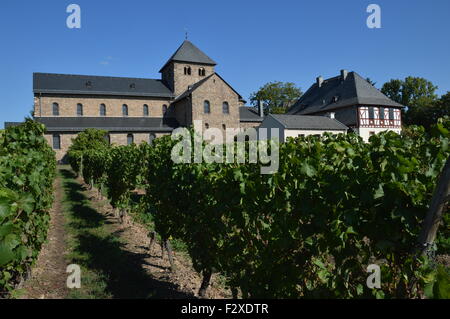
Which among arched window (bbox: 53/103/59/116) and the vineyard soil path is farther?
arched window (bbox: 53/103/59/116)

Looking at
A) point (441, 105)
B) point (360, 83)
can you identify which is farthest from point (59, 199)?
point (441, 105)

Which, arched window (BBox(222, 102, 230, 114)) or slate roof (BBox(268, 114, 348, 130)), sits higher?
arched window (BBox(222, 102, 230, 114))

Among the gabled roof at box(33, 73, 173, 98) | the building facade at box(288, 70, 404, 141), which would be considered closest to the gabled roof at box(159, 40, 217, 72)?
the gabled roof at box(33, 73, 173, 98)

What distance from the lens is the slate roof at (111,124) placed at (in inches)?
1388

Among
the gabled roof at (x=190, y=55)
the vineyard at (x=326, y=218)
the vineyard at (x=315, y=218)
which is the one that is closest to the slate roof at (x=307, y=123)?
the gabled roof at (x=190, y=55)

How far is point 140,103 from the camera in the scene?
136 feet

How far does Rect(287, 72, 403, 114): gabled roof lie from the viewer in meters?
37.5

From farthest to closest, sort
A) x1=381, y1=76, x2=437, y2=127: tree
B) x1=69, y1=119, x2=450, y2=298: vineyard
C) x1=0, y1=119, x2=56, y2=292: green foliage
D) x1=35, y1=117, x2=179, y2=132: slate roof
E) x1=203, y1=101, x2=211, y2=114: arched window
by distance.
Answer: x1=381, y1=76, x2=437, y2=127: tree < x1=203, y1=101, x2=211, y2=114: arched window < x1=35, y1=117, x2=179, y2=132: slate roof < x1=0, y1=119, x2=56, y2=292: green foliage < x1=69, y1=119, x2=450, y2=298: vineyard

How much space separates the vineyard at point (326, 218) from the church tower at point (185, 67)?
39.5 meters

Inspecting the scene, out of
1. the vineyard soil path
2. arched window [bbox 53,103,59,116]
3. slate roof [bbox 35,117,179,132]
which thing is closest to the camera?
the vineyard soil path

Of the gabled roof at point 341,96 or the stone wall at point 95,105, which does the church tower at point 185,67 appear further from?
the gabled roof at point 341,96

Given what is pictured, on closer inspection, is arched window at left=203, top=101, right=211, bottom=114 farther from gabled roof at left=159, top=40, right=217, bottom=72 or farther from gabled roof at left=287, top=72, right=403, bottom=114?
gabled roof at left=287, top=72, right=403, bottom=114

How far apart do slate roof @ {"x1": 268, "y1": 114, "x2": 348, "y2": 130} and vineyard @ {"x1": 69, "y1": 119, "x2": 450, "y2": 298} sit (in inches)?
1102

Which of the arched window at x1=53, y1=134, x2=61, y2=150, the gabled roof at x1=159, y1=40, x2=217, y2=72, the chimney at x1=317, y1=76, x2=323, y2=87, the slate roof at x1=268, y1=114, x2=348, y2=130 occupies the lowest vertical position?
the arched window at x1=53, y1=134, x2=61, y2=150
